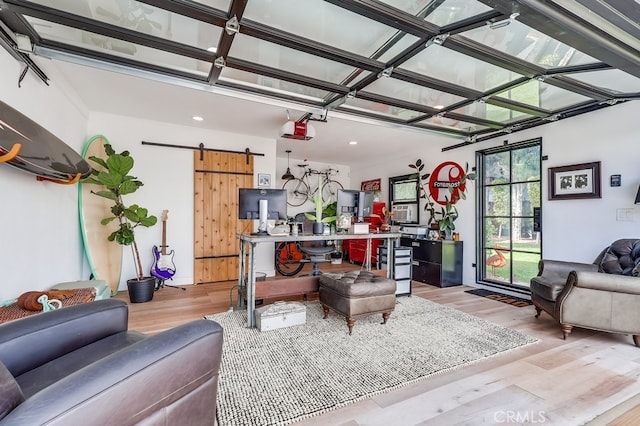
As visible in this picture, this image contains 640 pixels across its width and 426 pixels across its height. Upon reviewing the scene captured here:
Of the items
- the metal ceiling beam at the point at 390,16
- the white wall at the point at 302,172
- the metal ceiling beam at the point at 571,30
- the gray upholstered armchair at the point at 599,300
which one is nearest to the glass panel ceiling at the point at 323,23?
the metal ceiling beam at the point at 390,16

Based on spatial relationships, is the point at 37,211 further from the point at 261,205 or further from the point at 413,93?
→ the point at 413,93

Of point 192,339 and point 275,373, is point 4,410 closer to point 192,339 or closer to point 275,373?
point 192,339

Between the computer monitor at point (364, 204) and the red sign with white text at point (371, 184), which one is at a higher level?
the red sign with white text at point (371, 184)

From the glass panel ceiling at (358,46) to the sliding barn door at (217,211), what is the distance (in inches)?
76.8

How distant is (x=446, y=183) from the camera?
17.1ft

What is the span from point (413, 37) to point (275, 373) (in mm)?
2637

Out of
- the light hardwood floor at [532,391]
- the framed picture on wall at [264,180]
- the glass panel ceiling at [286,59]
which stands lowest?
the light hardwood floor at [532,391]

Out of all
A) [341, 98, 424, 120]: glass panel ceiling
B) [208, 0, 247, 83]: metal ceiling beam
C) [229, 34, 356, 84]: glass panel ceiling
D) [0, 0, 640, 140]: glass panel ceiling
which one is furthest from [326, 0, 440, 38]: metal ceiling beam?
[341, 98, 424, 120]: glass panel ceiling

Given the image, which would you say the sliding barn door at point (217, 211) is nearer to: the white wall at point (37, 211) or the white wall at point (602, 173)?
the white wall at point (37, 211)

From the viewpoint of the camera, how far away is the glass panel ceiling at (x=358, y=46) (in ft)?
6.07

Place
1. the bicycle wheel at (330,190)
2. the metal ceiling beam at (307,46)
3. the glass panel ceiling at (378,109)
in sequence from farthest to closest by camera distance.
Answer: the bicycle wheel at (330,190), the glass panel ceiling at (378,109), the metal ceiling beam at (307,46)

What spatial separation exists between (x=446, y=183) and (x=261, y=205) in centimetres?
359

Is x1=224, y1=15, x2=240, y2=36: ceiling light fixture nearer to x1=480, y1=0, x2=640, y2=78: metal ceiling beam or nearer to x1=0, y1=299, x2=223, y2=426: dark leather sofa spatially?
x1=480, y1=0, x2=640, y2=78: metal ceiling beam

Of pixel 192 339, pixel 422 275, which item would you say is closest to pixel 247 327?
pixel 192 339
